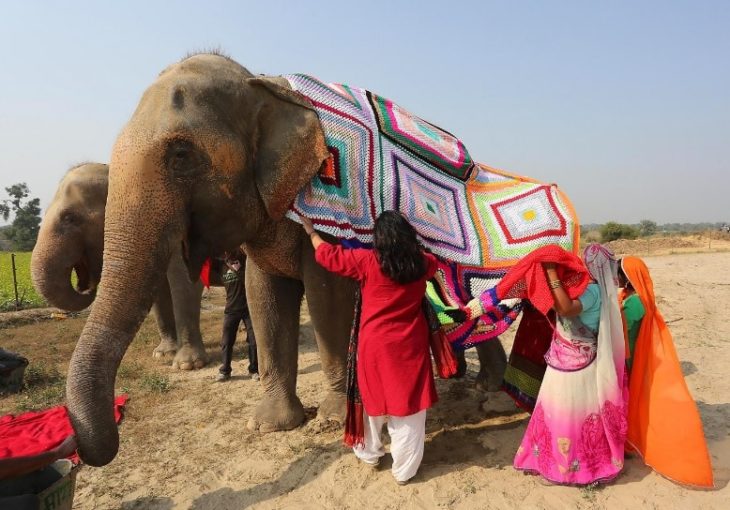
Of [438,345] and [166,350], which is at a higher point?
[438,345]

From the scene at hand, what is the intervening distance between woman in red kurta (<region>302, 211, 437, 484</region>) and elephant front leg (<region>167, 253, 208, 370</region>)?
3.97 meters

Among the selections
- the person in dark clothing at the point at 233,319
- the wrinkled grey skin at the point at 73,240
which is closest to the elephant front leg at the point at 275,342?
the person in dark clothing at the point at 233,319

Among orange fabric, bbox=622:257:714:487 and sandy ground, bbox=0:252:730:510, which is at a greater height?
orange fabric, bbox=622:257:714:487

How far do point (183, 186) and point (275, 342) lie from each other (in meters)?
1.70

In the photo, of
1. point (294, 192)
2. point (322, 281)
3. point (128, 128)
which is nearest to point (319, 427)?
point (322, 281)

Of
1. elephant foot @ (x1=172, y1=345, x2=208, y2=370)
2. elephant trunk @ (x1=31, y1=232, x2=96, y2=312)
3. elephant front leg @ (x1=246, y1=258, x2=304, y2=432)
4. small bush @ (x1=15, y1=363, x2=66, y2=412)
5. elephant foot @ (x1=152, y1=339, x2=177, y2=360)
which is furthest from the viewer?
elephant foot @ (x1=152, y1=339, x2=177, y2=360)

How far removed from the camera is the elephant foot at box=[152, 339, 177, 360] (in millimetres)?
7152

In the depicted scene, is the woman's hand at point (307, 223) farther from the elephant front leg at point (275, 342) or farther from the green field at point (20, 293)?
the green field at point (20, 293)

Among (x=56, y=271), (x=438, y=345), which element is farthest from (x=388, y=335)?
(x=56, y=271)

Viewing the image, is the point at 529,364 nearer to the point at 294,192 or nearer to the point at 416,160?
the point at 416,160

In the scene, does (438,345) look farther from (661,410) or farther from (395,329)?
(661,410)

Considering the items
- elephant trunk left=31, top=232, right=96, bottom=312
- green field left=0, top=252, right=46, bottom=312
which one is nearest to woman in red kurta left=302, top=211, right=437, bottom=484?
elephant trunk left=31, top=232, right=96, bottom=312

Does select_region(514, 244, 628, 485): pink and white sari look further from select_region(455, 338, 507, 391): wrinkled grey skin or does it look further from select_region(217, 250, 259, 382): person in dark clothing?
select_region(217, 250, 259, 382): person in dark clothing

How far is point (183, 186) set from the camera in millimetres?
3021
